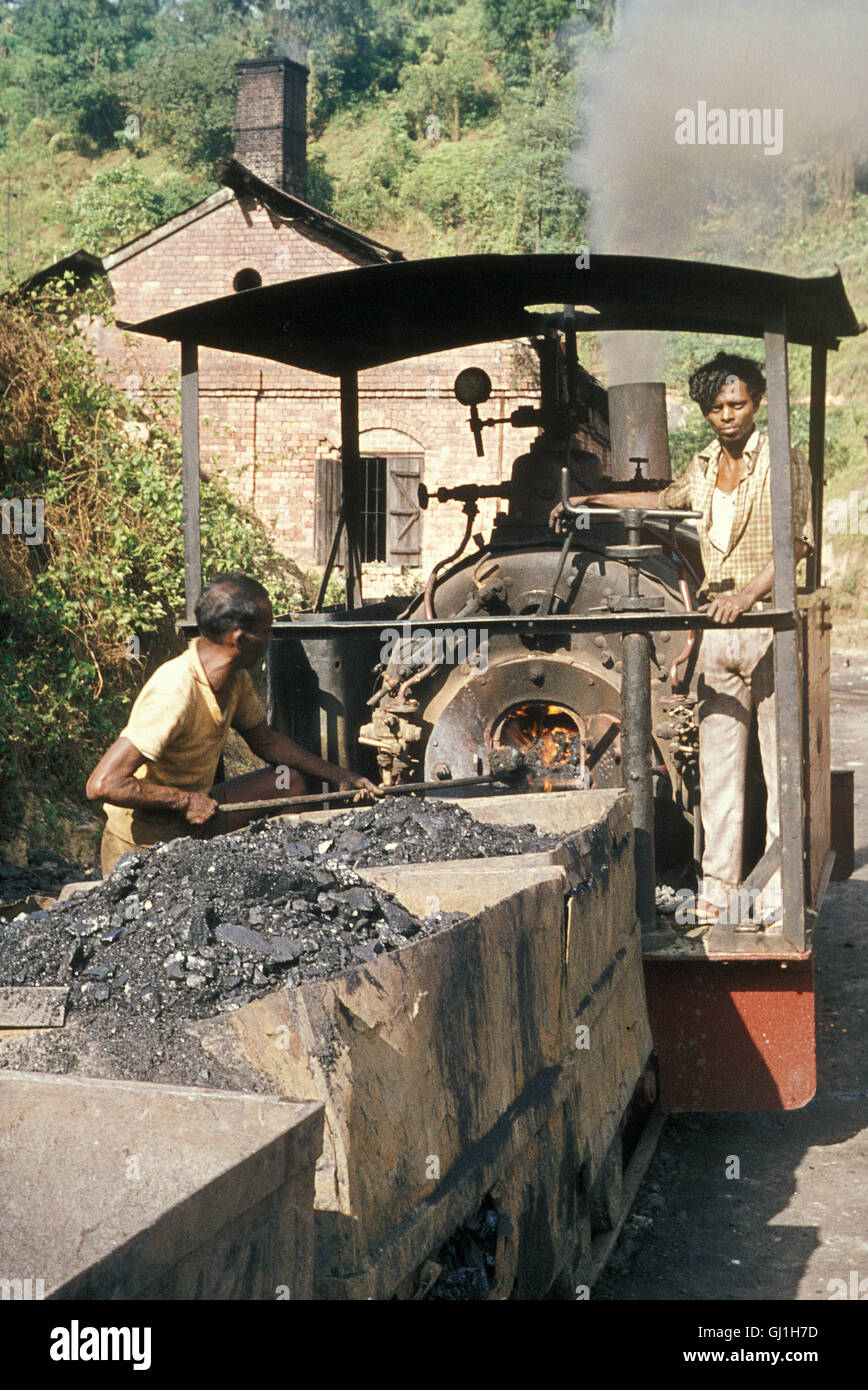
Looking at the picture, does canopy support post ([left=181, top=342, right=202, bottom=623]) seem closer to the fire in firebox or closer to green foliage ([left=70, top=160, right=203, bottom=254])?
the fire in firebox

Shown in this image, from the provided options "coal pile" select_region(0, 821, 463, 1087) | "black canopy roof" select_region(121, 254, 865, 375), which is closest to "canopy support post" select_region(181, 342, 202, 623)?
"black canopy roof" select_region(121, 254, 865, 375)

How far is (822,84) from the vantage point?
161 feet

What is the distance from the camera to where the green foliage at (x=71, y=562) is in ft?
35.6

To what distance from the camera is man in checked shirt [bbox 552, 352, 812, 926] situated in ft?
19.6


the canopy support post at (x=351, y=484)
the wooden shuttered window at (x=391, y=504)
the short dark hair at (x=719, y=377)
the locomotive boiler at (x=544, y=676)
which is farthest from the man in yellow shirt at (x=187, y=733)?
the wooden shuttered window at (x=391, y=504)

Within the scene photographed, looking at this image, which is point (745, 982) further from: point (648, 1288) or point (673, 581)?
point (673, 581)

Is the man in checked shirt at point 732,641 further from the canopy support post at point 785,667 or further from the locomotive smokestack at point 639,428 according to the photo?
the locomotive smokestack at point 639,428

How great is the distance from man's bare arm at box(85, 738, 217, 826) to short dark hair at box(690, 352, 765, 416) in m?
2.71

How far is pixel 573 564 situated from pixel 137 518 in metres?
6.58

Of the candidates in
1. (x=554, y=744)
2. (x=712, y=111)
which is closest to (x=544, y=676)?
(x=554, y=744)

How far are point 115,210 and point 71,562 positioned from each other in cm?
3384

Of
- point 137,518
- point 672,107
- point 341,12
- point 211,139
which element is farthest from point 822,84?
point 137,518

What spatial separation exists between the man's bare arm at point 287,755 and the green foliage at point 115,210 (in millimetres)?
32373

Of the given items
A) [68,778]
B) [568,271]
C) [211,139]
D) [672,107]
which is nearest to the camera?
[568,271]
